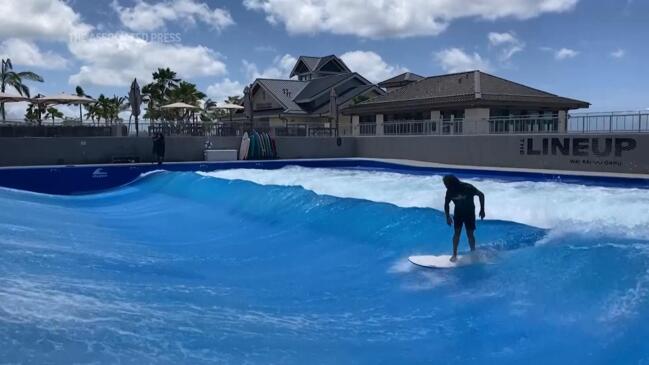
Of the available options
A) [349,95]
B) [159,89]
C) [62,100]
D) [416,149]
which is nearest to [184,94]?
[159,89]

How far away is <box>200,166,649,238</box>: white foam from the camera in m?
10.9

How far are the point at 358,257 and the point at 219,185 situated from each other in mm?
9421

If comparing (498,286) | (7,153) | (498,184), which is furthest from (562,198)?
(7,153)

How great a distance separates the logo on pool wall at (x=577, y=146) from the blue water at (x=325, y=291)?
4.97m

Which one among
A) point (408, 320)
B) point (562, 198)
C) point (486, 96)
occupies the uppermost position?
point (486, 96)

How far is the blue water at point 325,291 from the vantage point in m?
5.71

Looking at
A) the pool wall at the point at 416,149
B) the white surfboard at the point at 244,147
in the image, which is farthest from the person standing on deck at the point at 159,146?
the white surfboard at the point at 244,147

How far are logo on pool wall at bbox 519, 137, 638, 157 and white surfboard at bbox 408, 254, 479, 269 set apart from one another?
1196 cm

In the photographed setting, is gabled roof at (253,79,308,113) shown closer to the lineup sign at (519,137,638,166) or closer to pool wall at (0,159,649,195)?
pool wall at (0,159,649,195)

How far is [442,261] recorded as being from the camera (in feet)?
28.9

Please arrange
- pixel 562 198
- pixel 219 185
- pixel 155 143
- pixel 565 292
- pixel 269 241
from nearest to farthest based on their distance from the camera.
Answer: pixel 565 292
pixel 269 241
pixel 562 198
pixel 219 185
pixel 155 143

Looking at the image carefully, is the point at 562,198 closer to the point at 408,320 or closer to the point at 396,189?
the point at 396,189

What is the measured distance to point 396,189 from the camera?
1697 centimetres

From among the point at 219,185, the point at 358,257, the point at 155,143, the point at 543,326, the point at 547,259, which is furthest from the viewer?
the point at 155,143
